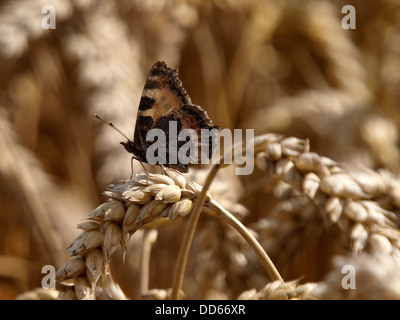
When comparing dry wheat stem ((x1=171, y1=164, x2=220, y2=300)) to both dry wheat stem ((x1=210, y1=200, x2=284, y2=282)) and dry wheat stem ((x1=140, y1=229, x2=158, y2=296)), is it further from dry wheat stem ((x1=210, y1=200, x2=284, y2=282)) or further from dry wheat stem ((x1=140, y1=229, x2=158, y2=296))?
dry wheat stem ((x1=140, y1=229, x2=158, y2=296))

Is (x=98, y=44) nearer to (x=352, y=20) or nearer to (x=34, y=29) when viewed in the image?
(x=34, y=29)

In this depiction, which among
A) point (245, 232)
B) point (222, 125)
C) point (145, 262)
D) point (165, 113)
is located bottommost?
point (145, 262)

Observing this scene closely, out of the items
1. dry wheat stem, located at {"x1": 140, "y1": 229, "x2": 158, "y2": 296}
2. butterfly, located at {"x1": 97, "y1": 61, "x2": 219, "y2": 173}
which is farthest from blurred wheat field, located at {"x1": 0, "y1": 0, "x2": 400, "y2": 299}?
butterfly, located at {"x1": 97, "y1": 61, "x2": 219, "y2": 173}

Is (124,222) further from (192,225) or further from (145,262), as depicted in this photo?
(145,262)

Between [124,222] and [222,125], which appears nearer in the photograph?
[124,222]

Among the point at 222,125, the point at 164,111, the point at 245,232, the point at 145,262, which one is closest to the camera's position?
the point at 245,232

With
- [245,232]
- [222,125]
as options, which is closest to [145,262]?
[245,232]
